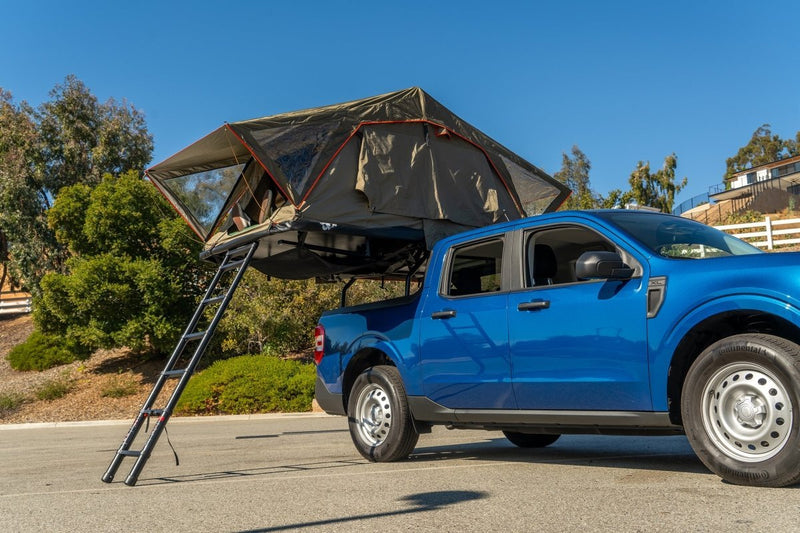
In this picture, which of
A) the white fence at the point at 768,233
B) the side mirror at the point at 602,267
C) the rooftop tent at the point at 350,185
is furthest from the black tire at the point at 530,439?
the white fence at the point at 768,233

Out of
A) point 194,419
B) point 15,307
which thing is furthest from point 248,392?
point 15,307

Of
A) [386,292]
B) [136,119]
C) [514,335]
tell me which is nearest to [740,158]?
[136,119]

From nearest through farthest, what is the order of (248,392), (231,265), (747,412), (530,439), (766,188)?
(747,412) → (231,265) → (530,439) → (248,392) → (766,188)

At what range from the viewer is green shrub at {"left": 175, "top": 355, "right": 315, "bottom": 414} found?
59.7 ft

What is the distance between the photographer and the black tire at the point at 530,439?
853 cm

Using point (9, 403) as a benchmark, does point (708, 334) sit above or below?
above

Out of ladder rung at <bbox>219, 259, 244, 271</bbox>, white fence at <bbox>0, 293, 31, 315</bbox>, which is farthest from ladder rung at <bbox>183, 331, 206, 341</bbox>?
white fence at <bbox>0, 293, 31, 315</bbox>

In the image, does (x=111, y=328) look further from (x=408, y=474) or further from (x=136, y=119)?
(x=408, y=474)

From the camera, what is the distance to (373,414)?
7742 mm

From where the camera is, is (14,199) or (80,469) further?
(14,199)

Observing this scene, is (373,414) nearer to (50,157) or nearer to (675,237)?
(675,237)

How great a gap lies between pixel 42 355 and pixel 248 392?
17783 mm

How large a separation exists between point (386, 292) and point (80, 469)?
594 inches

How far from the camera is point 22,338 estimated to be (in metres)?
38.7
